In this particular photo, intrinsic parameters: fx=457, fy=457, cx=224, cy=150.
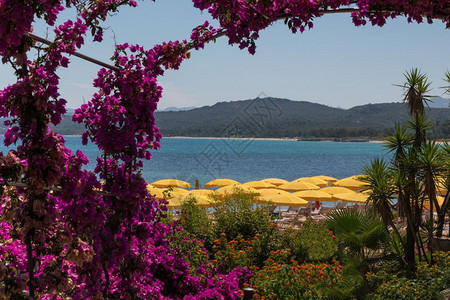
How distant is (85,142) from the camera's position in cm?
387

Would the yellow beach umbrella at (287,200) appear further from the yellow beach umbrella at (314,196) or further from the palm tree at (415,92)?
the palm tree at (415,92)

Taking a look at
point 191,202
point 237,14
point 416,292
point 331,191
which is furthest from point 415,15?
point 331,191

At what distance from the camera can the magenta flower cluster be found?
2941 millimetres

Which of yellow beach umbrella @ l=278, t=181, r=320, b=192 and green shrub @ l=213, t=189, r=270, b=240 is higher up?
green shrub @ l=213, t=189, r=270, b=240

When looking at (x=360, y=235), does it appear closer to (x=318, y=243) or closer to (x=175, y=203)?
(x=318, y=243)

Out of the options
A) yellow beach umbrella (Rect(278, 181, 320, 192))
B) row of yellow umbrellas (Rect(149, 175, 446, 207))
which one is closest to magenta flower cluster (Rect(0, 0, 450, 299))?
row of yellow umbrellas (Rect(149, 175, 446, 207))

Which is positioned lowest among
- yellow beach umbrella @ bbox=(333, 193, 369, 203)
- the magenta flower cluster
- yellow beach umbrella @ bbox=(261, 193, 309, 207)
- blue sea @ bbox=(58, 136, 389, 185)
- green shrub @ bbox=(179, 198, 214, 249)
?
blue sea @ bbox=(58, 136, 389, 185)

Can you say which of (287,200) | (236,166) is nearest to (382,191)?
(287,200)

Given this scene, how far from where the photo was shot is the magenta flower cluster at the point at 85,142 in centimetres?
294

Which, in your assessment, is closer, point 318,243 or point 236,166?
point 318,243

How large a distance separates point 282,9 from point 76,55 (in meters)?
1.80

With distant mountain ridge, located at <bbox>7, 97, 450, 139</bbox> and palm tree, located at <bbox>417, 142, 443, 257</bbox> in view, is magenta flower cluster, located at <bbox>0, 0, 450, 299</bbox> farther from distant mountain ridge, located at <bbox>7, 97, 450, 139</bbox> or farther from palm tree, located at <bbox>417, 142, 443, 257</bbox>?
distant mountain ridge, located at <bbox>7, 97, 450, 139</bbox>

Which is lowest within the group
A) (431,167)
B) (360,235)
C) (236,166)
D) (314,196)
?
(236,166)

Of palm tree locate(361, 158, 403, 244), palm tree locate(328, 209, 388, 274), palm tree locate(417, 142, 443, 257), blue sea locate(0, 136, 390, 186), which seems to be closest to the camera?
palm tree locate(328, 209, 388, 274)
